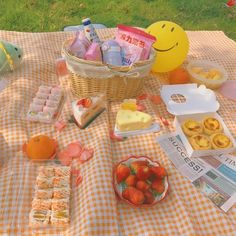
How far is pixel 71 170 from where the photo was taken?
1.70 metres

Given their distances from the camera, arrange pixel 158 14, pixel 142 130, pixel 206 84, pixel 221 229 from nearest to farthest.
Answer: pixel 221 229 < pixel 142 130 < pixel 206 84 < pixel 158 14

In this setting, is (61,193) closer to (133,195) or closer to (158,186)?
(133,195)

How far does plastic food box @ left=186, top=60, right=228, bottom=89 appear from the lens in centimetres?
231

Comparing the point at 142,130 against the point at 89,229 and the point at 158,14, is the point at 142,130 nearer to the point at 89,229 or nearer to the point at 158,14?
the point at 89,229

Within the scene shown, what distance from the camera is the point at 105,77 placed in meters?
1.97

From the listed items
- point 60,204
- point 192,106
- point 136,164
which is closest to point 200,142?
point 192,106

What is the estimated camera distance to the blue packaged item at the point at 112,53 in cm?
199

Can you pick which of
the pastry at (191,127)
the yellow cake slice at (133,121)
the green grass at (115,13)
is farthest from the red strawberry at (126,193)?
the green grass at (115,13)

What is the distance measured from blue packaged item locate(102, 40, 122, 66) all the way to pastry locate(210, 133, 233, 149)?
0.72 metres

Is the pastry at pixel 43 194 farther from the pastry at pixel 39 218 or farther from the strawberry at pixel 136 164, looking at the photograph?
the strawberry at pixel 136 164

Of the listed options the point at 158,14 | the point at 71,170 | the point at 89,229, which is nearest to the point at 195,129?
the point at 71,170

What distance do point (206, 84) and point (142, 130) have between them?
694mm

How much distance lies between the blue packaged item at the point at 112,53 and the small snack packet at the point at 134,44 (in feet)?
0.18

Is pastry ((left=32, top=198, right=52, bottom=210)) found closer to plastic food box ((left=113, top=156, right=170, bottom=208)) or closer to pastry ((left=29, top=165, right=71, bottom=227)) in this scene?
pastry ((left=29, top=165, right=71, bottom=227))
